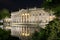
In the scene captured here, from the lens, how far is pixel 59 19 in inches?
262

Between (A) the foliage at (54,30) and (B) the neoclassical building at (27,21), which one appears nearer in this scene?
(A) the foliage at (54,30)

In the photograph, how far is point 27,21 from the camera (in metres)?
11.1

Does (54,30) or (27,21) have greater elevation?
(27,21)

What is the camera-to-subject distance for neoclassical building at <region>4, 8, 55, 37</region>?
33.6ft

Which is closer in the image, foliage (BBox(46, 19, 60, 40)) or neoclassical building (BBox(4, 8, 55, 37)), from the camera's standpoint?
foliage (BBox(46, 19, 60, 40))

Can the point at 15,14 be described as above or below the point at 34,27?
above

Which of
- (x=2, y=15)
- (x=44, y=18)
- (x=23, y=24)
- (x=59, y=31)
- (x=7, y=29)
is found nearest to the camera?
(x=59, y=31)

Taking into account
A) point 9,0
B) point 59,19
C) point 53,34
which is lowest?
point 53,34

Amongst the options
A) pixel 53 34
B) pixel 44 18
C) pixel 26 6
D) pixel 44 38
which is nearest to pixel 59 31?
pixel 53 34

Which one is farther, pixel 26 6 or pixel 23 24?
pixel 26 6

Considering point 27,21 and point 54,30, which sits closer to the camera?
point 54,30

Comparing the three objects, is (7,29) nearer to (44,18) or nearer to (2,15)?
(2,15)

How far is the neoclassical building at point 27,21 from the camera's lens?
403 inches

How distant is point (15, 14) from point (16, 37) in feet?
4.84
